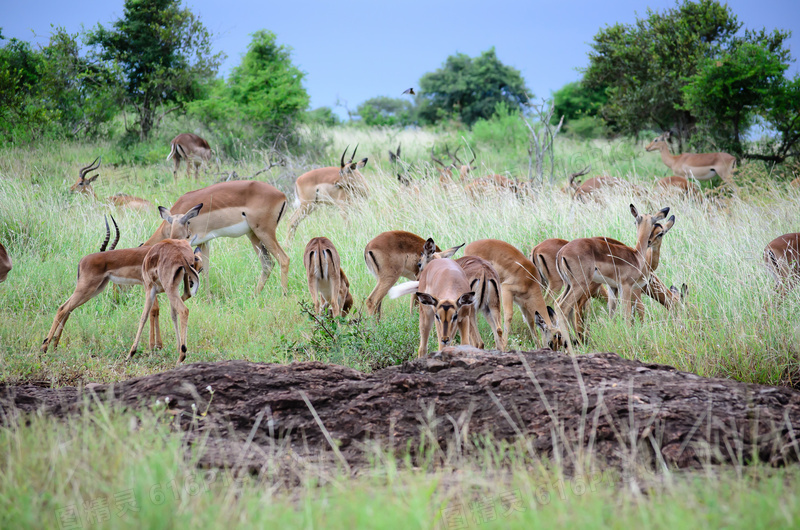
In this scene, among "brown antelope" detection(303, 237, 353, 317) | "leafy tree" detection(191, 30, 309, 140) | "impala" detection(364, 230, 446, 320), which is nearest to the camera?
"brown antelope" detection(303, 237, 353, 317)

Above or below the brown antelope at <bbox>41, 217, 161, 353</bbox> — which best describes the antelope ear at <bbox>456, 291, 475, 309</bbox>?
below

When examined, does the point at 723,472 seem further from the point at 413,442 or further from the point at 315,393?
the point at 315,393

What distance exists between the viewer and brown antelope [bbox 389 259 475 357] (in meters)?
4.51

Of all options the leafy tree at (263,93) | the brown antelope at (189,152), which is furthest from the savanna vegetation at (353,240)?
the brown antelope at (189,152)

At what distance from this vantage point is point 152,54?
18500 mm

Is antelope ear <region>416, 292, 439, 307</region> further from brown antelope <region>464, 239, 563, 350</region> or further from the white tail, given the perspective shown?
brown antelope <region>464, 239, 563, 350</region>

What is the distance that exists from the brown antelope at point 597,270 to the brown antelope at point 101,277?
3.80 metres

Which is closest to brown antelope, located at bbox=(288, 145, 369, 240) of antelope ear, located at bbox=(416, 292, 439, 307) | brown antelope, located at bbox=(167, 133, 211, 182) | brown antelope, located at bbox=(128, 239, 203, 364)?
brown antelope, located at bbox=(167, 133, 211, 182)

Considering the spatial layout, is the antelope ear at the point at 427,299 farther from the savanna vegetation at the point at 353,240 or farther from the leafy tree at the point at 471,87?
the leafy tree at the point at 471,87

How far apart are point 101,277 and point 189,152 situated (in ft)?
35.2

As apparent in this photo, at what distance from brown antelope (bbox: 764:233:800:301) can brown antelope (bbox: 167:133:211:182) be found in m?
12.7

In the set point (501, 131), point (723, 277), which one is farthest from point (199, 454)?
point (501, 131)

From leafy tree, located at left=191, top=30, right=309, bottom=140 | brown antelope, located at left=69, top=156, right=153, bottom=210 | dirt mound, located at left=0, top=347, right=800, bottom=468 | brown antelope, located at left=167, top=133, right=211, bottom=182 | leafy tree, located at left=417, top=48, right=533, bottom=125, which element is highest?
leafy tree, located at left=417, top=48, right=533, bottom=125

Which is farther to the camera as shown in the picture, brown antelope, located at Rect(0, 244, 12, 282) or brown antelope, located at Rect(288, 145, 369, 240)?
brown antelope, located at Rect(288, 145, 369, 240)
